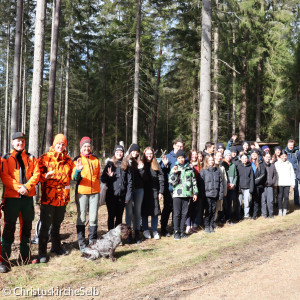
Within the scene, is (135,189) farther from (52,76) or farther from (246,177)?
(52,76)

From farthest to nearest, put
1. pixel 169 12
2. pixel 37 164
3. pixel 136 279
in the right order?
1. pixel 169 12
2. pixel 37 164
3. pixel 136 279

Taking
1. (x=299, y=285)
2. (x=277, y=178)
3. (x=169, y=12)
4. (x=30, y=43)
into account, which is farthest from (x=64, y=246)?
(x=30, y=43)

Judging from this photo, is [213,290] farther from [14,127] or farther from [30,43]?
[30,43]

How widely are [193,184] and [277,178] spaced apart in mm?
3829

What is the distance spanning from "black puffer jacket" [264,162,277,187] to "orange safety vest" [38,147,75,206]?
19.8 feet

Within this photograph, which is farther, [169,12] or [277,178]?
[169,12]

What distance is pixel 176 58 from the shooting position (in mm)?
18875

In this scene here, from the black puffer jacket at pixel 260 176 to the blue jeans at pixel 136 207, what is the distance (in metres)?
3.86

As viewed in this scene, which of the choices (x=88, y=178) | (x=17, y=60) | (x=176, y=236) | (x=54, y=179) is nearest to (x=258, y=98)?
(x=17, y=60)

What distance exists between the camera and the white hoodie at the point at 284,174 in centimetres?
941

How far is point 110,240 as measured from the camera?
5332 mm

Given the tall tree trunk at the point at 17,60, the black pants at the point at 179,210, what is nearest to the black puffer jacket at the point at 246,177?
the black pants at the point at 179,210

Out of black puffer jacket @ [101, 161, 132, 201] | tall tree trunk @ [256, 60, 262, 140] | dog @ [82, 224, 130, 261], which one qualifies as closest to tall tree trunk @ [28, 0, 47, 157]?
black puffer jacket @ [101, 161, 132, 201]

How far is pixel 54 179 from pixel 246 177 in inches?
216
